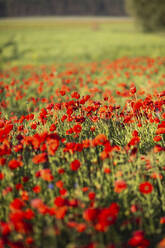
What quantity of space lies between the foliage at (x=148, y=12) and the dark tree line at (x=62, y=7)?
246 feet

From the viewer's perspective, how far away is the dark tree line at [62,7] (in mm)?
93875

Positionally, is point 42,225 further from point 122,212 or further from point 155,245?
point 155,245

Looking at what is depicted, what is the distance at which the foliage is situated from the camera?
23453 millimetres

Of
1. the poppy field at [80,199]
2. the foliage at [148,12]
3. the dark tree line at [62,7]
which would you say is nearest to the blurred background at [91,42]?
the foliage at [148,12]

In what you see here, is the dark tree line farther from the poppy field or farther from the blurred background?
the poppy field

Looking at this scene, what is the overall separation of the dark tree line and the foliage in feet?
246

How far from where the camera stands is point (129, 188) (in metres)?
1.73

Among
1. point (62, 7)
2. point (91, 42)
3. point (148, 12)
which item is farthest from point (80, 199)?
point (62, 7)

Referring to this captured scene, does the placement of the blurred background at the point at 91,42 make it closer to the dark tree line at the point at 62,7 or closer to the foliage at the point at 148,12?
the foliage at the point at 148,12

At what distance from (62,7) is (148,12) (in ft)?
300

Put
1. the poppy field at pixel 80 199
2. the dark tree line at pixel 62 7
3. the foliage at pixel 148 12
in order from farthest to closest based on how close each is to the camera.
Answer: the dark tree line at pixel 62 7
the foliage at pixel 148 12
the poppy field at pixel 80 199

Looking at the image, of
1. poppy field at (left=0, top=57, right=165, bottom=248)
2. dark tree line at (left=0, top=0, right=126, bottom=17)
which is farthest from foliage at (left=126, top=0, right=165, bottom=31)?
dark tree line at (left=0, top=0, right=126, bottom=17)

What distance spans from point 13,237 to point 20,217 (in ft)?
1.14

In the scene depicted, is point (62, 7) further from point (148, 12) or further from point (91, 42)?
point (91, 42)
